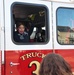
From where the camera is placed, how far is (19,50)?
17.0 ft

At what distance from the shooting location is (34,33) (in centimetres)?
556

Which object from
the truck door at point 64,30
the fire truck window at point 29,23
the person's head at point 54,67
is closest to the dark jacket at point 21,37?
the fire truck window at point 29,23

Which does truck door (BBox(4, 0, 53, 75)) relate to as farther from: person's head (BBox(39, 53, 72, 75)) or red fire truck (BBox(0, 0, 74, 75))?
person's head (BBox(39, 53, 72, 75))

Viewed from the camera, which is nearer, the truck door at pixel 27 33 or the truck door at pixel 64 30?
the truck door at pixel 27 33

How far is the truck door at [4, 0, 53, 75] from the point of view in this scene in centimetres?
514

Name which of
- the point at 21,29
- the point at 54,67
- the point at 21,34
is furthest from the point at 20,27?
the point at 54,67

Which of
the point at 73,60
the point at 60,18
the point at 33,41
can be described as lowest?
the point at 73,60

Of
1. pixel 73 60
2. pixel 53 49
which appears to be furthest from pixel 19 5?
pixel 73 60

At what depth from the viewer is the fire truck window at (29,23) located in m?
5.32

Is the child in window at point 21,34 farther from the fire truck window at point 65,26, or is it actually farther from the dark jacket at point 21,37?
the fire truck window at point 65,26

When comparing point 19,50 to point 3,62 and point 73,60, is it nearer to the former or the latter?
point 3,62

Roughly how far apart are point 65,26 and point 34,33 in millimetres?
730

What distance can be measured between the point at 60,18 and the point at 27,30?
77cm

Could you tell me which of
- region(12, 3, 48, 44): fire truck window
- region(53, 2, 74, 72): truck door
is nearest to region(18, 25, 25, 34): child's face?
region(12, 3, 48, 44): fire truck window
